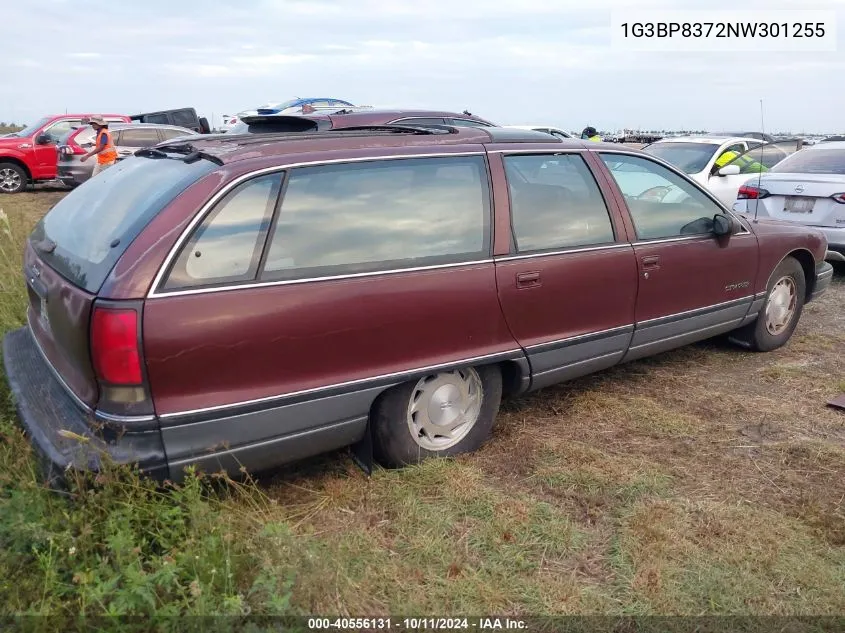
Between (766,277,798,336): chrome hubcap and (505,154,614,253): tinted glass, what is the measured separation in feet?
→ 6.50

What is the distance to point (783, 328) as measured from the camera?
17.7ft

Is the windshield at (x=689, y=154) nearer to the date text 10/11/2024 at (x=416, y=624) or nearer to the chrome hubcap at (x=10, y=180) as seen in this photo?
the date text 10/11/2024 at (x=416, y=624)

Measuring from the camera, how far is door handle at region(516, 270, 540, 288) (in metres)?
3.55

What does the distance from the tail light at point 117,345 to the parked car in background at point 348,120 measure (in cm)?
282

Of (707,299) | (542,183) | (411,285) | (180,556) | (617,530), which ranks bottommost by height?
(617,530)

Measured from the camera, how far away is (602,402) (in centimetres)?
433

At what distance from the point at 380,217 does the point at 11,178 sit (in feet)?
49.5

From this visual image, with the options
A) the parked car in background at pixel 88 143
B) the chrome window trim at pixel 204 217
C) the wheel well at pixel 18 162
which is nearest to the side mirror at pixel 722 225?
the chrome window trim at pixel 204 217

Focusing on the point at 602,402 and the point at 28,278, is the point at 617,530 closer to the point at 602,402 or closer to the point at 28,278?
the point at 602,402

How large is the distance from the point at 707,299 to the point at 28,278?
3966mm

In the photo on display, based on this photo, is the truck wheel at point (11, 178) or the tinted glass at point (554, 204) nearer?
the tinted glass at point (554, 204)

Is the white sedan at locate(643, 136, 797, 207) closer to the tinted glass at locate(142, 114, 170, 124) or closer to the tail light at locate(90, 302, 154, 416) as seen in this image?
the tail light at locate(90, 302, 154, 416)

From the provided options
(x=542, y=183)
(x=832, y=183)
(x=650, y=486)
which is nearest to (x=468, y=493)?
(x=650, y=486)

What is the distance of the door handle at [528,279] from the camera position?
3547 mm
